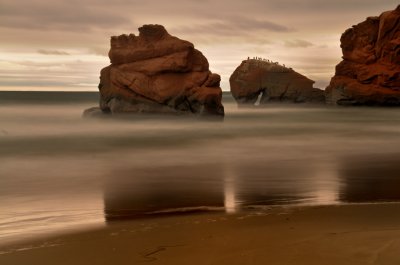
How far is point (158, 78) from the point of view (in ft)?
146

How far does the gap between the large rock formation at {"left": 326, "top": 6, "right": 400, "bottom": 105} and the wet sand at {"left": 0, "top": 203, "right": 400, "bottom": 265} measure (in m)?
65.5

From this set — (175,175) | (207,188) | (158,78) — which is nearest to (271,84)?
(158,78)

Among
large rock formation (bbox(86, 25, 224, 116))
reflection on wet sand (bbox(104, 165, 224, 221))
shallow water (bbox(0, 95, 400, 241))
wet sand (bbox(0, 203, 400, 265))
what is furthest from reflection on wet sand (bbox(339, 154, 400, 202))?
large rock formation (bbox(86, 25, 224, 116))

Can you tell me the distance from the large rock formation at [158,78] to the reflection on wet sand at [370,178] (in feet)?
83.0

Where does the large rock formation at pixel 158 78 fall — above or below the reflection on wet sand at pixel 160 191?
above

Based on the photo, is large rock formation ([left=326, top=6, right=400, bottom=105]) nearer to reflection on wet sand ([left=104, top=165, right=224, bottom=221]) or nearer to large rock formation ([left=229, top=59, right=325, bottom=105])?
large rock formation ([left=229, top=59, right=325, bottom=105])

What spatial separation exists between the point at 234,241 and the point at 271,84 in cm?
7894

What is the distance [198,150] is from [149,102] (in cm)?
2276

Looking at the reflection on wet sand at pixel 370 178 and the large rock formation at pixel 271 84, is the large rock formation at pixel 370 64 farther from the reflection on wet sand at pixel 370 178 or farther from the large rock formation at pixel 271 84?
the reflection on wet sand at pixel 370 178

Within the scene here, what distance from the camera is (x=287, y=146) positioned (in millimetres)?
24453

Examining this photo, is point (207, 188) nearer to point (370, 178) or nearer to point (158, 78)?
point (370, 178)

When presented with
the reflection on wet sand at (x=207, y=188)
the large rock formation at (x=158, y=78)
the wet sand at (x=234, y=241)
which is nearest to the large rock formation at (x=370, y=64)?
the large rock formation at (x=158, y=78)

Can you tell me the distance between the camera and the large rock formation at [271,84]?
83.1 m

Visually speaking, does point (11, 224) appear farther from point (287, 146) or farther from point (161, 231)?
point (287, 146)
